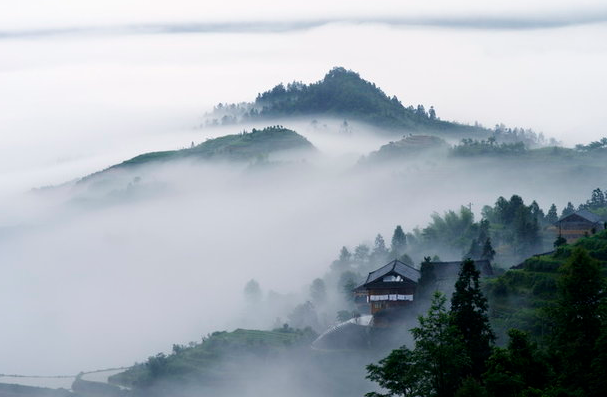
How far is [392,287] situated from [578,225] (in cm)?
2905

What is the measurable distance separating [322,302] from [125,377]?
27.5 m

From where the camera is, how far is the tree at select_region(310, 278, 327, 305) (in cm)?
15543

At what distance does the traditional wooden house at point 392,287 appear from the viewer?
4875 inches

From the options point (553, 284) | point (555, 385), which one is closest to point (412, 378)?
point (555, 385)

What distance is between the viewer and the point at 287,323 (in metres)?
146

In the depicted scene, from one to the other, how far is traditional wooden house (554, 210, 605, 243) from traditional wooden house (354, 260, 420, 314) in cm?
2346

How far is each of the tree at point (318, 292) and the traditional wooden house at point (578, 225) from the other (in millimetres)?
32434

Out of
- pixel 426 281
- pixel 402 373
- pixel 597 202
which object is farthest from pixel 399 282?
pixel 402 373

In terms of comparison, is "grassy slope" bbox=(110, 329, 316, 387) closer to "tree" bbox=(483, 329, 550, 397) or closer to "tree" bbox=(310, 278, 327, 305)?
"tree" bbox=(310, 278, 327, 305)

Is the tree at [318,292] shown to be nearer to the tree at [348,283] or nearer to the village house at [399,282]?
the tree at [348,283]

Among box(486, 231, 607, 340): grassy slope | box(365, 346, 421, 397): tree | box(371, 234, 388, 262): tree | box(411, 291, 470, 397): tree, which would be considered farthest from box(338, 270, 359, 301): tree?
box(411, 291, 470, 397): tree

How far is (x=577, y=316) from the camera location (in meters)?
65.1

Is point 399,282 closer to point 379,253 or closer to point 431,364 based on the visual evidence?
point 379,253

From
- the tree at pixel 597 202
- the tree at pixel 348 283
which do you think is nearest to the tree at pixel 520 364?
the tree at pixel 348 283
